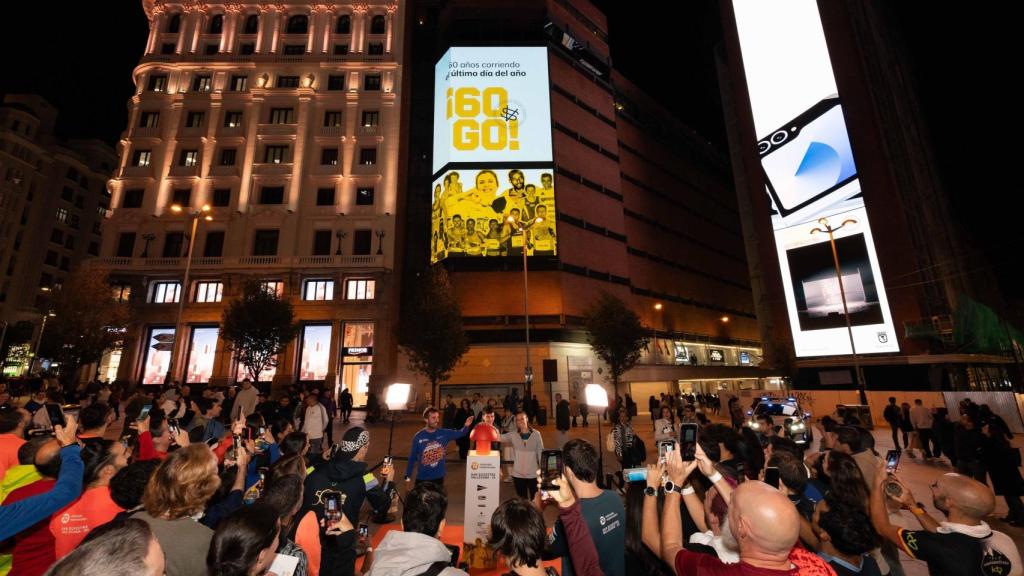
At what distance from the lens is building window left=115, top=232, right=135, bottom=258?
108 feet

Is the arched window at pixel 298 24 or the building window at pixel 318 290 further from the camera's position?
the arched window at pixel 298 24

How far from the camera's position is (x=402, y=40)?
129 feet

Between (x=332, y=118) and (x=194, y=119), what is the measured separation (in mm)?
11694

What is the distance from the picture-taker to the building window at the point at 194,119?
3625 centimetres

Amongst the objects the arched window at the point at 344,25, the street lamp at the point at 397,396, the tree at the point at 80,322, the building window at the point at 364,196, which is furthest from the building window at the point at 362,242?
the street lamp at the point at 397,396

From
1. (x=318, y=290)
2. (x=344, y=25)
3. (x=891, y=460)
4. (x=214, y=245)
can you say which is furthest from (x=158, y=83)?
(x=891, y=460)

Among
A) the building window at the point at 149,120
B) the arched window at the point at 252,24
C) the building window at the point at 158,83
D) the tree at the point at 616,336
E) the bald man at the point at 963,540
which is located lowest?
the bald man at the point at 963,540

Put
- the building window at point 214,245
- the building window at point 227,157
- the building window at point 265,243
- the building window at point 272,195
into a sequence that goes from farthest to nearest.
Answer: the building window at point 227,157 < the building window at point 272,195 < the building window at point 265,243 < the building window at point 214,245

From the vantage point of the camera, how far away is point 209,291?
32750 millimetres

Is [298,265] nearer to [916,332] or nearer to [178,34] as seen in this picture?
[178,34]

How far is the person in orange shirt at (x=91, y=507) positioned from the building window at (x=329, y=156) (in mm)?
36978

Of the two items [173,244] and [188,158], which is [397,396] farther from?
[188,158]

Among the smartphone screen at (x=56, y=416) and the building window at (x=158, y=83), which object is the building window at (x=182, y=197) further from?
the smartphone screen at (x=56, y=416)

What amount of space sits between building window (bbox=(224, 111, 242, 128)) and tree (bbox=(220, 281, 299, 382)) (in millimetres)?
16973
